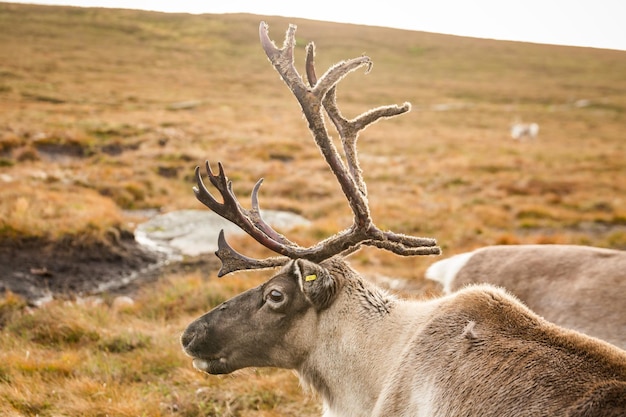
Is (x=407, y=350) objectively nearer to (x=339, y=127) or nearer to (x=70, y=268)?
(x=339, y=127)

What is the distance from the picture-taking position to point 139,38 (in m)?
78.9

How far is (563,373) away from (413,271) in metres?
6.65

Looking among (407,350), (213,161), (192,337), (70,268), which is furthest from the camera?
(213,161)

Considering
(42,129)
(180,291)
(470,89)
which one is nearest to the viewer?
(180,291)

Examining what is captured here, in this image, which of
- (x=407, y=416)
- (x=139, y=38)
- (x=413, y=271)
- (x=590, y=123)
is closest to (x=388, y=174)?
(x=413, y=271)

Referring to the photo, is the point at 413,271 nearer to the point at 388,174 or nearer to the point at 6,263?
the point at 6,263

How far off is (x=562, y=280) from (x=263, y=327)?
10.2 feet

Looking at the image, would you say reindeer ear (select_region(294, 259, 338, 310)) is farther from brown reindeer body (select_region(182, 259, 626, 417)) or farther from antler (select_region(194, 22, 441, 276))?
antler (select_region(194, 22, 441, 276))

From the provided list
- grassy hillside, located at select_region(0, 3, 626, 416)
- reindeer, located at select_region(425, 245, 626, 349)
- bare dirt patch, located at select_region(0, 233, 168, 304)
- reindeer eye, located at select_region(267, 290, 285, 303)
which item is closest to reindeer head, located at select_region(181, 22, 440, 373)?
reindeer eye, located at select_region(267, 290, 285, 303)

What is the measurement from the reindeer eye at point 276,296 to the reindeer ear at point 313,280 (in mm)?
177

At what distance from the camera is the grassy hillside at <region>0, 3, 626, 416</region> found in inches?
210

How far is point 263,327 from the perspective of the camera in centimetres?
366

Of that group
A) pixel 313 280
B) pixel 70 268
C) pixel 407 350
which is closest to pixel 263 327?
pixel 313 280

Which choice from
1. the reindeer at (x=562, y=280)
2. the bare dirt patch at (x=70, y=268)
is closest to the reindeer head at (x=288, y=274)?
the reindeer at (x=562, y=280)
